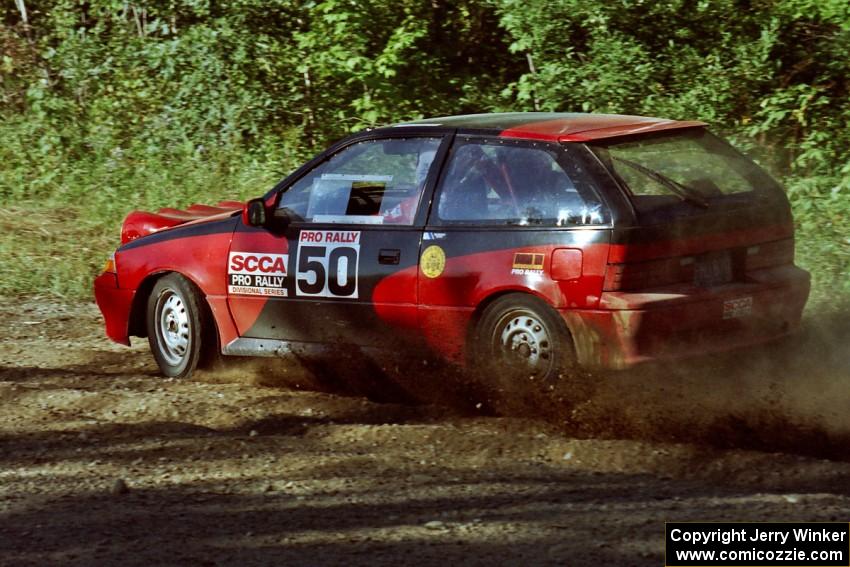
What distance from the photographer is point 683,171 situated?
748 centimetres

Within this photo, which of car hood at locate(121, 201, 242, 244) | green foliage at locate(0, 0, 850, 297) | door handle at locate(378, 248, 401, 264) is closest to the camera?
door handle at locate(378, 248, 401, 264)

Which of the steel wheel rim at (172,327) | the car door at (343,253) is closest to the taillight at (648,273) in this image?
the car door at (343,253)

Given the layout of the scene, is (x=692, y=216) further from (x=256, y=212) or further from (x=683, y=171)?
(x=256, y=212)

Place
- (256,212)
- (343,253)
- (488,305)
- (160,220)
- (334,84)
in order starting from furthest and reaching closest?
1. (334,84)
2. (160,220)
3. (256,212)
4. (343,253)
5. (488,305)

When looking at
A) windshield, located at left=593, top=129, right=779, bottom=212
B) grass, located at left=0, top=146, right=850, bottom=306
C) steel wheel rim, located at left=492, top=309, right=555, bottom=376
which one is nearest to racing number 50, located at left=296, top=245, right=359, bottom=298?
steel wheel rim, located at left=492, top=309, right=555, bottom=376

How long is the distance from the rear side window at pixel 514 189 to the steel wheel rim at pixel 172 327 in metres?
2.02

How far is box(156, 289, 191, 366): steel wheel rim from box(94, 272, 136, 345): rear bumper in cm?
25

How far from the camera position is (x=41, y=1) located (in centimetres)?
1761

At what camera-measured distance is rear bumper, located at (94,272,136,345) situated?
8922 millimetres

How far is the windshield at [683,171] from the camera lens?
23.6 feet

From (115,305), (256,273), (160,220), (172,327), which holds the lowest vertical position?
(172,327)

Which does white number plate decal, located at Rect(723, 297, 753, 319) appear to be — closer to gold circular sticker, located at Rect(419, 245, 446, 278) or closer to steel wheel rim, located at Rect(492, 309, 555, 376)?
steel wheel rim, located at Rect(492, 309, 555, 376)

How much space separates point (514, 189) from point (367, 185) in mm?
997

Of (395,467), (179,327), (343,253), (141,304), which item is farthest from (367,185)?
(395,467)
